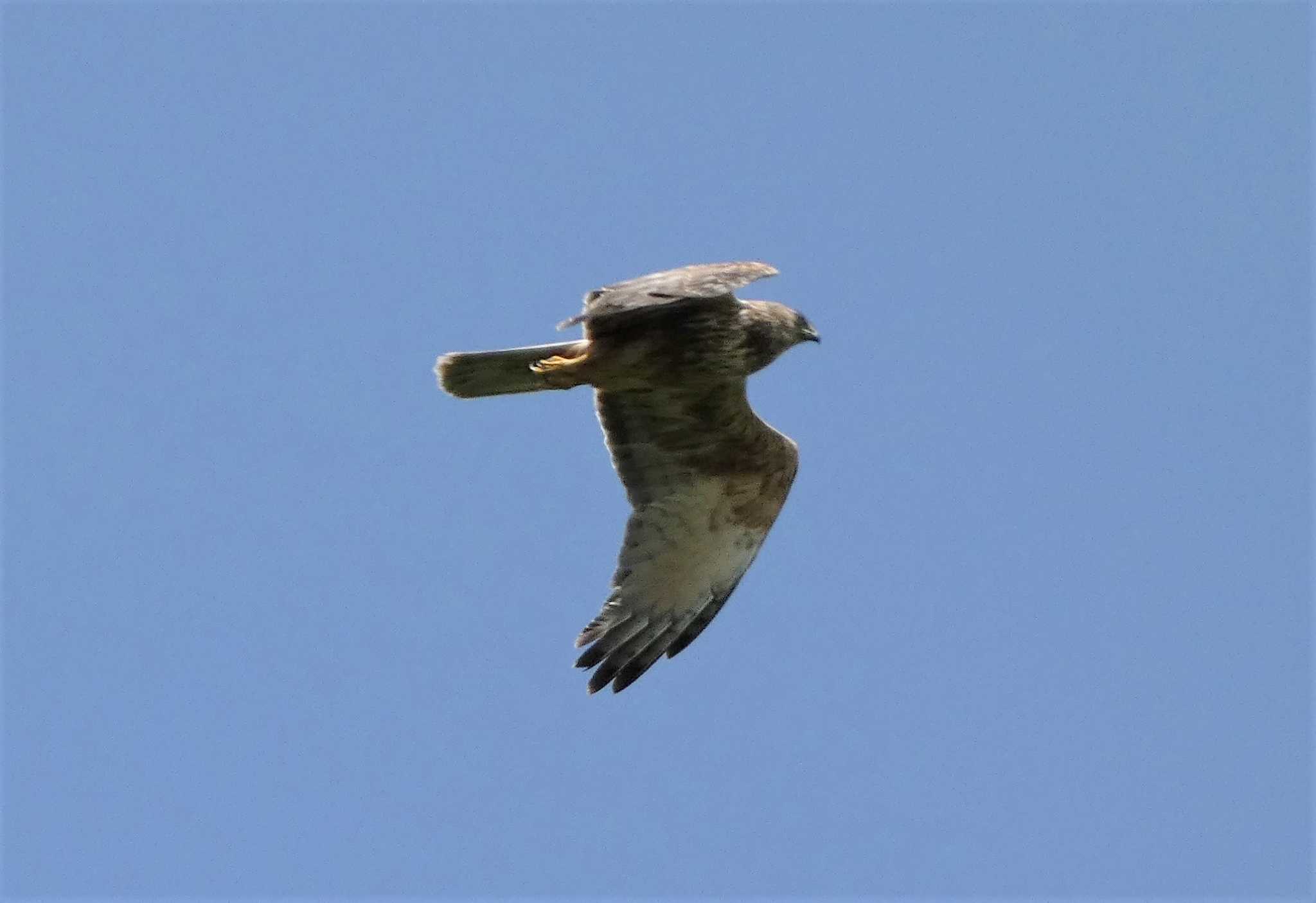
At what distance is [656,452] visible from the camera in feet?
33.6

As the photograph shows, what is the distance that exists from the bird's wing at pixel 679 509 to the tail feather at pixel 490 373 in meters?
0.59

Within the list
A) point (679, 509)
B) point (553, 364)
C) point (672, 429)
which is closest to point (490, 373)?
point (553, 364)

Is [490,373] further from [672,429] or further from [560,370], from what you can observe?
[672,429]

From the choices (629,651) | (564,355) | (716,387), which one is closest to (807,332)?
(716,387)

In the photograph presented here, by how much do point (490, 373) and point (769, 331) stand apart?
4.79 feet

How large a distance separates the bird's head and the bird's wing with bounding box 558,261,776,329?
46 centimetres

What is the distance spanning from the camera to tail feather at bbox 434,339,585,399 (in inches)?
378

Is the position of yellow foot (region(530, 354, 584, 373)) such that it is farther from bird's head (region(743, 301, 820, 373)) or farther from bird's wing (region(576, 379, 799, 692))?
bird's head (region(743, 301, 820, 373))

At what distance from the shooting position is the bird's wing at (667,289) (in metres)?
8.66

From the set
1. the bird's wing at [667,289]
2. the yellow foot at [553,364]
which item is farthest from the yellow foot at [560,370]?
the bird's wing at [667,289]

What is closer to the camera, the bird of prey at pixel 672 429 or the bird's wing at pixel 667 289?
the bird's wing at pixel 667 289

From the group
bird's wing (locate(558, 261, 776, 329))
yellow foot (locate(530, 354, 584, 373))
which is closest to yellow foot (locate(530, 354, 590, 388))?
yellow foot (locate(530, 354, 584, 373))

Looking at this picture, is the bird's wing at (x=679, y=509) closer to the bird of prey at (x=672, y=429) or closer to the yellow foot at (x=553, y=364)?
the bird of prey at (x=672, y=429)

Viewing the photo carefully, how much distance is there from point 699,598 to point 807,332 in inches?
61.6
